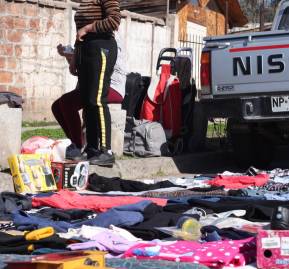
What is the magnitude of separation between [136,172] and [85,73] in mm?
1435

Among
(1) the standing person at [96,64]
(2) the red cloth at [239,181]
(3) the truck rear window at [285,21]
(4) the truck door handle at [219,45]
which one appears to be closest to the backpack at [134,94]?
(4) the truck door handle at [219,45]

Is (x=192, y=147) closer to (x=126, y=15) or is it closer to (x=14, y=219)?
(x=14, y=219)

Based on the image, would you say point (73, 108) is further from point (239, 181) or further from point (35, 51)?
point (35, 51)

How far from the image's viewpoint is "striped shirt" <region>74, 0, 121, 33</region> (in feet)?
25.7

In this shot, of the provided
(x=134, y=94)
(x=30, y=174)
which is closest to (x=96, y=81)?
(x=30, y=174)

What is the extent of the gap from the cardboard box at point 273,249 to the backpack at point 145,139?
217 inches

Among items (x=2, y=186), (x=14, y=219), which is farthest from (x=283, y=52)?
(x=14, y=219)

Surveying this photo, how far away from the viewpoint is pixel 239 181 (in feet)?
24.7

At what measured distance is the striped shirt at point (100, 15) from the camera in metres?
7.83

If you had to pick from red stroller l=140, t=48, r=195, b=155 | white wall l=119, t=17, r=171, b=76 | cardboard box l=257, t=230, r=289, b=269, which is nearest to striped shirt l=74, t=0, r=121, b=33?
red stroller l=140, t=48, r=195, b=155

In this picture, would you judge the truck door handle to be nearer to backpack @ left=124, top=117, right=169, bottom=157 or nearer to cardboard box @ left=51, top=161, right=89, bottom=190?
backpack @ left=124, top=117, right=169, bottom=157

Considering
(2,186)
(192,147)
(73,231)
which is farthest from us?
(192,147)

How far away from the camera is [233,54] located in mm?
8773

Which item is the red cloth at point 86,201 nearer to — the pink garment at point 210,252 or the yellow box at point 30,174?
the yellow box at point 30,174
